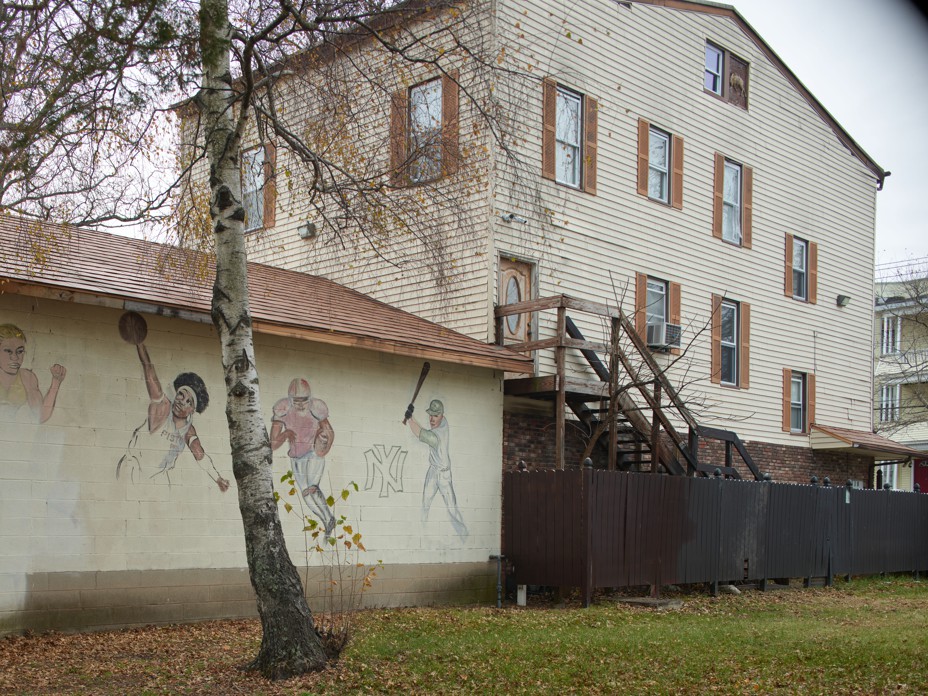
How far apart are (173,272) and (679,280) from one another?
451 inches

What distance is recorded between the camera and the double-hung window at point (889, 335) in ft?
141

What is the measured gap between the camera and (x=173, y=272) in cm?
1340

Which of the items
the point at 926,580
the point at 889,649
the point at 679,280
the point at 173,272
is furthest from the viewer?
the point at 926,580

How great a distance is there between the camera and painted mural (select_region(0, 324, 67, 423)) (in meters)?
11.4

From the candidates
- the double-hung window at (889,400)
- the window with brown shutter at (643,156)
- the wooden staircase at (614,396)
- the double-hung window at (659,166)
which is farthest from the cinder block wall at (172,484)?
the double-hung window at (889,400)

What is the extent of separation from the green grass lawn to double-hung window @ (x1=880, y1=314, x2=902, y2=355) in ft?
103

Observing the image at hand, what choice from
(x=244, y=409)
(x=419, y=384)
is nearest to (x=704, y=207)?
(x=419, y=384)

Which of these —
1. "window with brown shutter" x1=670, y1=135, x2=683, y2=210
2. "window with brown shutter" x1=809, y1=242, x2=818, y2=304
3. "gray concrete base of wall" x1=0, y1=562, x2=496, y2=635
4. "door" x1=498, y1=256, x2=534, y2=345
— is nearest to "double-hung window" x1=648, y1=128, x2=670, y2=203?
"window with brown shutter" x1=670, y1=135, x2=683, y2=210

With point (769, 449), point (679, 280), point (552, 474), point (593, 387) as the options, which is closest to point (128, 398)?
point (552, 474)

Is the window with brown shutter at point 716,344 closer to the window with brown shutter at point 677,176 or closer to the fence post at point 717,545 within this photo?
the window with brown shutter at point 677,176

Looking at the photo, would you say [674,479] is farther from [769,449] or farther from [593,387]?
[769,449]

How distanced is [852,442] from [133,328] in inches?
705

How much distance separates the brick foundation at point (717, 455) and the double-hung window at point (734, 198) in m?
4.64

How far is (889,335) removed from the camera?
4438cm
